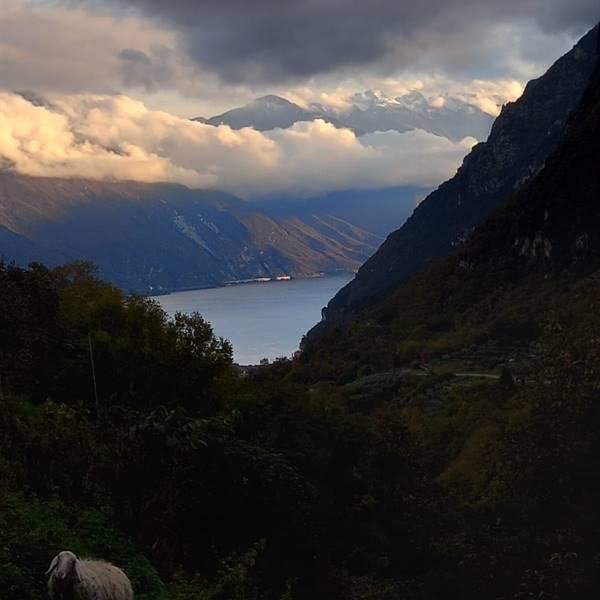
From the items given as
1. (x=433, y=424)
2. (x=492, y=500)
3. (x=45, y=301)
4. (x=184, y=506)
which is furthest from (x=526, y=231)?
(x=184, y=506)

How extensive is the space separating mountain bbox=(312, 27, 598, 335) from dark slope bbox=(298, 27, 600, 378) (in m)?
40.9

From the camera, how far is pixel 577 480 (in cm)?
1449

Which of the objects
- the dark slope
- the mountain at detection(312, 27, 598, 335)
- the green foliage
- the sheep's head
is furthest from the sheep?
the mountain at detection(312, 27, 598, 335)

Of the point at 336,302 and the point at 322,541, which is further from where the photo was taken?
the point at 336,302

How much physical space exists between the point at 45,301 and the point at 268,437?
46.3 feet

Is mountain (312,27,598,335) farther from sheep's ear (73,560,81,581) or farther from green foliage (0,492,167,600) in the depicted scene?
sheep's ear (73,560,81,581)

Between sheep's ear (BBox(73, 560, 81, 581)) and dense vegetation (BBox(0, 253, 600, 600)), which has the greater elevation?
sheep's ear (BBox(73, 560, 81, 581))

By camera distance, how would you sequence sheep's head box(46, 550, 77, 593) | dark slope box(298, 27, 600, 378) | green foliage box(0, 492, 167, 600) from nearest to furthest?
1. sheep's head box(46, 550, 77, 593)
2. green foliage box(0, 492, 167, 600)
3. dark slope box(298, 27, 600, 378)

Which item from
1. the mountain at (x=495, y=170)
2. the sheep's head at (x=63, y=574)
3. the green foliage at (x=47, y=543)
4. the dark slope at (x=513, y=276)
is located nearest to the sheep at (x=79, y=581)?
the sheep's head at (x=63, y=574)

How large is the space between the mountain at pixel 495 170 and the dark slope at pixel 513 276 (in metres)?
40.9

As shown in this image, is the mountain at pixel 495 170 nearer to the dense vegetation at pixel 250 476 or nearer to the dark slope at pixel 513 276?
the dark slope at pixel 513 276

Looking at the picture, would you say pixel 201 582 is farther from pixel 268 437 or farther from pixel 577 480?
pixel 268 437

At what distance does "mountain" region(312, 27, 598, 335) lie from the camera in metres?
145

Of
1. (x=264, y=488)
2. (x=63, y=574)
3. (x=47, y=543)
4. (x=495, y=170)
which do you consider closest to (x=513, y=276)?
(x=264, y=488)
